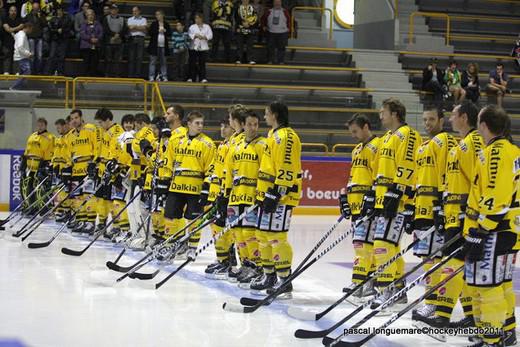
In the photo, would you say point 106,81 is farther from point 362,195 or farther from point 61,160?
point 362,195

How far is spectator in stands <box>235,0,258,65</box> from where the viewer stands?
18.8 metres

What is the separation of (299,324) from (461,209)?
143cm

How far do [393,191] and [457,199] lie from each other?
1.11 meters

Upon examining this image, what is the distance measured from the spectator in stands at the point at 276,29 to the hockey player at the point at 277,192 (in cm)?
1150

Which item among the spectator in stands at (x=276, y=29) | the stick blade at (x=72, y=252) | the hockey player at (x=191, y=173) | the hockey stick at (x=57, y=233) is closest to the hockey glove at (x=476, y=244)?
the hockey player at (x=191, y=173)

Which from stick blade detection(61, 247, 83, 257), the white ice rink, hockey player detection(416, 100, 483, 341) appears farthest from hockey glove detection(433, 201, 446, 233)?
stick blade detection(61, 247, 83, 257)

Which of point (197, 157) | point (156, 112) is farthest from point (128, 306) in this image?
point (156, 112)

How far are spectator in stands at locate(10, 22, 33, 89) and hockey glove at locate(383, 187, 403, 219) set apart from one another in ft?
36.8

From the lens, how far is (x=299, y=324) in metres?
6.53

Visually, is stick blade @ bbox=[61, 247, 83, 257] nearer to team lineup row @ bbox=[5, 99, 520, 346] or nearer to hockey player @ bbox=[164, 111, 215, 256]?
team lineup row @ bbox=[5, 99, 520, 346]

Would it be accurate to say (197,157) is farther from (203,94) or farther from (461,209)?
(203,94)

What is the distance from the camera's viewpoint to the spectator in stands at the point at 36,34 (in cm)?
1706

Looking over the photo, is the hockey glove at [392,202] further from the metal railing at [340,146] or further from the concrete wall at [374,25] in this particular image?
the concrete wall at [374,25]

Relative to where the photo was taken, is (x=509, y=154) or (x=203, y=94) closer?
(x=509, y=154)
